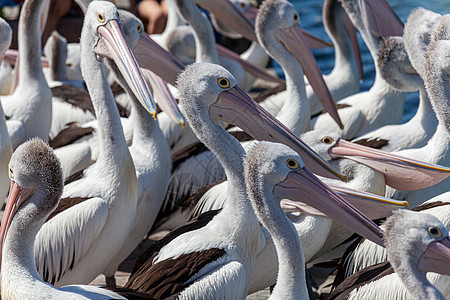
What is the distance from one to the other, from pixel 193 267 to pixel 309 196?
0.53 m

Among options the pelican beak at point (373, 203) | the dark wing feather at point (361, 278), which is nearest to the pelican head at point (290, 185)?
the dark wing feather at point (361, 278)

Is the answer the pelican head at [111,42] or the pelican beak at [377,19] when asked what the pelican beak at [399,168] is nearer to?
the pelican head at [111,42]

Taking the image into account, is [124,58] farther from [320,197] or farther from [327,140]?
[320,197]

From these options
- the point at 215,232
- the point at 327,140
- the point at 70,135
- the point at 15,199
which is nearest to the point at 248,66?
the point at 70,135

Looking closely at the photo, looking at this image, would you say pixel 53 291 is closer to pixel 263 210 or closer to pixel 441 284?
pixel 263 210

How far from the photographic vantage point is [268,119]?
344cm

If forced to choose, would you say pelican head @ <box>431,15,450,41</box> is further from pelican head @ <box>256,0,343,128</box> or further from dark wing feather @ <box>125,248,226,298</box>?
dark wing feather @ <box>125,248,226,298</box>

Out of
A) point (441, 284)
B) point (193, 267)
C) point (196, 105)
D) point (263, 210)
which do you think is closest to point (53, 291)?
point (193, 267)

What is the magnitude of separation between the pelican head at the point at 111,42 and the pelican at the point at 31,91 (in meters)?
0.95

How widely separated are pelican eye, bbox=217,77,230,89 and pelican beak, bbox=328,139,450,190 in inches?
32.9

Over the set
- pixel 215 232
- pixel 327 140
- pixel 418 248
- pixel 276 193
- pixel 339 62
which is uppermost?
pixel 418 248

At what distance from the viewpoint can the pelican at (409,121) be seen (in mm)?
4477

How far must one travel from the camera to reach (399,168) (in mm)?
3822

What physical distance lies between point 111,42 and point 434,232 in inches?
75.3
